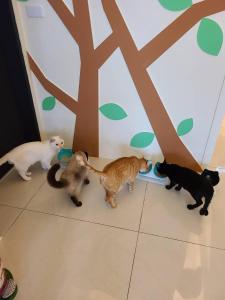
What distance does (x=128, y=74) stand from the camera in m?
1.36

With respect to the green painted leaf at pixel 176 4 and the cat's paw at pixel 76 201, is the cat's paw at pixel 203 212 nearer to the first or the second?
the cat's paw at pixel 76 201

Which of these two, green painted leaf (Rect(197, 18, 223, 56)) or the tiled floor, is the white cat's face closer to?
the tiled floor

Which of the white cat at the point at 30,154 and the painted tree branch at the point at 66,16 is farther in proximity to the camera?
the white cat at the point at 30,154

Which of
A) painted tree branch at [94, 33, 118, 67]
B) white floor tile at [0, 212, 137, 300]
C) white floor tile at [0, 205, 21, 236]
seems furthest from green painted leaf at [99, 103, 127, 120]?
white floor tile at [0, 205, 21, 236]

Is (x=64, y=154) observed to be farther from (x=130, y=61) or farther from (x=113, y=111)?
(x=130, y=61)

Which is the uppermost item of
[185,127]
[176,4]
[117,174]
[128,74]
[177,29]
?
[176,4]

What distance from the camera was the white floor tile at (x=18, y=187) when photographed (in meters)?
1.43

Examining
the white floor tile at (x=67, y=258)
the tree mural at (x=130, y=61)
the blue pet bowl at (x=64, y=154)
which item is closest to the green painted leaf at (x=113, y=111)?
the tree mural at (x=130, y=61)

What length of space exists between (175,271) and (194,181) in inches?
18.9

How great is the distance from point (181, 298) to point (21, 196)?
3.49 feet

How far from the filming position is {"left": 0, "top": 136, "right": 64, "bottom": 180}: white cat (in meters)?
1.40

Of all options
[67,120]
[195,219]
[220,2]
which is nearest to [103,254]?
[195,219]

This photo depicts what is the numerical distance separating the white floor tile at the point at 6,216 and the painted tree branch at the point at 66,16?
109 cm

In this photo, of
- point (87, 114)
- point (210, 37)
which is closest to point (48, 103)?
point (87, 114)
